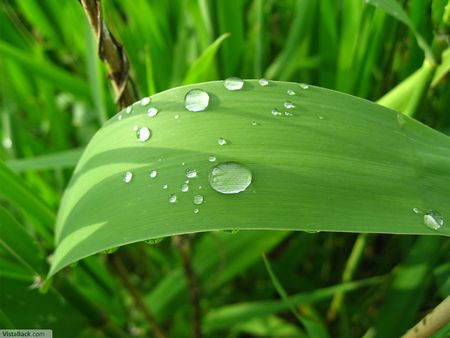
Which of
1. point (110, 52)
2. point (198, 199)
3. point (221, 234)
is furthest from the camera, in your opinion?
point (221, 234)

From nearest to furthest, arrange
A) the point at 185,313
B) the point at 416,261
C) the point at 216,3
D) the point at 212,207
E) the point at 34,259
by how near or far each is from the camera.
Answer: the point at 212,207
the point at 34,259
the point at 416,261
the point at 216,3
the point at 185,313

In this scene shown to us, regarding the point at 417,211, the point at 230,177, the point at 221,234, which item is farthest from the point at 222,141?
the point at 221,234

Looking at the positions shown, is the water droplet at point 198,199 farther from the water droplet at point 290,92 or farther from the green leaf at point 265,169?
the water droplet at point 290,92

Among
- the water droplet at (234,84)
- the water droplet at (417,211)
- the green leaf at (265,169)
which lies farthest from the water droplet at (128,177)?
the water droplet at (417,211)

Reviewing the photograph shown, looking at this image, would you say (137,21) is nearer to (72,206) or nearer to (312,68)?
(312,68)

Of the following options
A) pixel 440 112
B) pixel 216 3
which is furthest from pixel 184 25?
pixel 440 112

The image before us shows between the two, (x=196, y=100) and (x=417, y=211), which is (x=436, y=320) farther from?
(x=196, y=100)

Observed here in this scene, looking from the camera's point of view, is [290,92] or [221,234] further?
[221,234]
